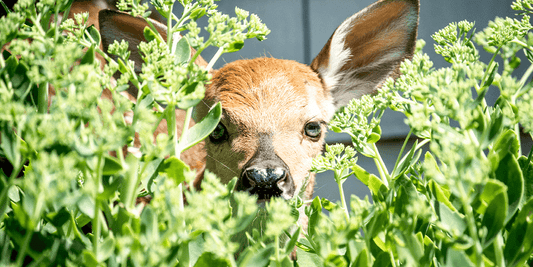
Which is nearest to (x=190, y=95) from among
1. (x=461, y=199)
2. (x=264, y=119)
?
(x=461, y=199)

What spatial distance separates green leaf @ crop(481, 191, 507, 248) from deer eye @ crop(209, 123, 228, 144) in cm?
108

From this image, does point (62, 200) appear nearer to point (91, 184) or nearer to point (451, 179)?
point (91, 184)

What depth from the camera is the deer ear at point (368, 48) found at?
43.3 inches

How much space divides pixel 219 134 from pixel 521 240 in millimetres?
1086

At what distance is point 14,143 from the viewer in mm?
189

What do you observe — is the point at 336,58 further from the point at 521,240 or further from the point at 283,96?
the point at 521,240

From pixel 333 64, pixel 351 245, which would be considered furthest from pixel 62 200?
pixel 333 64

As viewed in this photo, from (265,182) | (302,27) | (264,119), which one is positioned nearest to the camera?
(265,182)

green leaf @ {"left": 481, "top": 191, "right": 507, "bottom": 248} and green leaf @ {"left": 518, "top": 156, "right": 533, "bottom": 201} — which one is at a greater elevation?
green leaf @ {"left": 481, "top": 191, "right": 507, "bottom": 248}

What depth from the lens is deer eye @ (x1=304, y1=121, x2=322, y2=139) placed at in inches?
51.6

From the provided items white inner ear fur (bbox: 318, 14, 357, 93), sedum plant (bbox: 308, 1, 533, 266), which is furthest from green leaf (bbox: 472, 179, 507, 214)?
white inner ear fur (bbox: 318, 14, 357, 93)

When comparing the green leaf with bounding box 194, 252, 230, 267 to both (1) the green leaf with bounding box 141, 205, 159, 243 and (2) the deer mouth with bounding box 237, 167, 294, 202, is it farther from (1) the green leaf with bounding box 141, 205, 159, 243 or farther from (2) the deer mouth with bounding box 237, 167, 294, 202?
(2) the deer mouth with bounding box 237, 167, 294, 202

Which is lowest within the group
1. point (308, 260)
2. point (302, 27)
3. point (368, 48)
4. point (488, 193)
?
point (302, 27)

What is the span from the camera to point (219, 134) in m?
1.24
